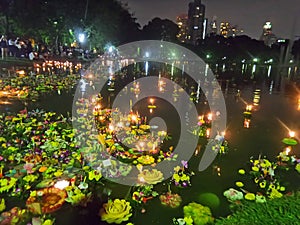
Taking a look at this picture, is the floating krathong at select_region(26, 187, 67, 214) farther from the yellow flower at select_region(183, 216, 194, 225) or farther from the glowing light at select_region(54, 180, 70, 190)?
the yellow flower at select_region(183, 216, 194, 225)

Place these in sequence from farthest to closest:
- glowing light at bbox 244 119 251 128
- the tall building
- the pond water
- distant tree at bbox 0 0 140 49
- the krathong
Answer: the tall building → distant tree at bbox 0 0 140 49 → glowing light at bbox 244 119 251 128 → the krathong → the pond water

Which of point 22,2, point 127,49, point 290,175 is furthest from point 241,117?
point 127,49

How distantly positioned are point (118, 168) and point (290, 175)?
360cm

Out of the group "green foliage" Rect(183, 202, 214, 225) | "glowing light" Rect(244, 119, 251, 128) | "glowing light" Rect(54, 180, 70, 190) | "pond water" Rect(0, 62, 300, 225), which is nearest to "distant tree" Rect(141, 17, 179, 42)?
"pond water" Rect(0, 62, 300, 225)

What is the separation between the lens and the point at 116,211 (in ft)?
13.9

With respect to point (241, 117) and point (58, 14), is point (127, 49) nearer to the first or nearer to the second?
Answer: point (58, 14)

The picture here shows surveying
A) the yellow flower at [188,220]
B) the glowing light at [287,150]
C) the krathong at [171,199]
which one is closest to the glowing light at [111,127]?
the krathong at [171,199]

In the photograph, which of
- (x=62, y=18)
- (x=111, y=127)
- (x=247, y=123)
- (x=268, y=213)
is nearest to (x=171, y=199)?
(x=268, y=213)

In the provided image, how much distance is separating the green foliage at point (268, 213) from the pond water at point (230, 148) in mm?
Result: 327

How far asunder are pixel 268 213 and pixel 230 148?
3151 mm

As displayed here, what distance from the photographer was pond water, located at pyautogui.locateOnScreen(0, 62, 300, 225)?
14.0ft

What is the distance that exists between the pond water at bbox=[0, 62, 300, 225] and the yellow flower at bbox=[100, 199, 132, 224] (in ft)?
0.35

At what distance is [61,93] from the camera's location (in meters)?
13.6

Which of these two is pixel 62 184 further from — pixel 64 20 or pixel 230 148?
pixel 64 20
